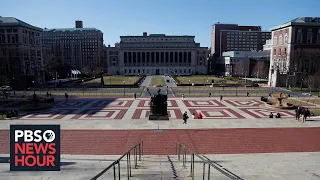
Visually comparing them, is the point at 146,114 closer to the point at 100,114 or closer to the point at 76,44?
the point at 100,114

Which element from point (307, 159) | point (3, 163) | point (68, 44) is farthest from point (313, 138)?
point (68, 44)

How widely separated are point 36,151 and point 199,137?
54.2ft

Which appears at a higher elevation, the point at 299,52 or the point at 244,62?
the point at 299,52

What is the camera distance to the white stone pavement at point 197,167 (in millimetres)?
13562

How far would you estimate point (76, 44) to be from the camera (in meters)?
162

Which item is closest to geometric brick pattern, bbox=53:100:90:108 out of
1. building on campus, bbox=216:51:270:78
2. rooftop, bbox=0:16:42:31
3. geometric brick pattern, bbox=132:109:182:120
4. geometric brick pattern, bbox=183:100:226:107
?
geometric brick pattern, bbox=132:109:182:120

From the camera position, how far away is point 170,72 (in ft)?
493

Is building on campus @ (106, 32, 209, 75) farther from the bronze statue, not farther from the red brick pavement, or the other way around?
the red brick pavement

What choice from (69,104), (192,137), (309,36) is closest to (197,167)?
(192,137)

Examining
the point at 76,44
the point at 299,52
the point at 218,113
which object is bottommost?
the point at 218,113

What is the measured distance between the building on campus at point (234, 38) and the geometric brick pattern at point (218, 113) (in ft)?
456

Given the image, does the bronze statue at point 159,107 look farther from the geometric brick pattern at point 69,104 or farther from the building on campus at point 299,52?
the building on campus at point 299,52

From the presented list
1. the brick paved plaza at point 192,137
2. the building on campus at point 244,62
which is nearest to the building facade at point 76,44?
the building on campus at point 244,62

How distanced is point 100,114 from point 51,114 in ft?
22.2
